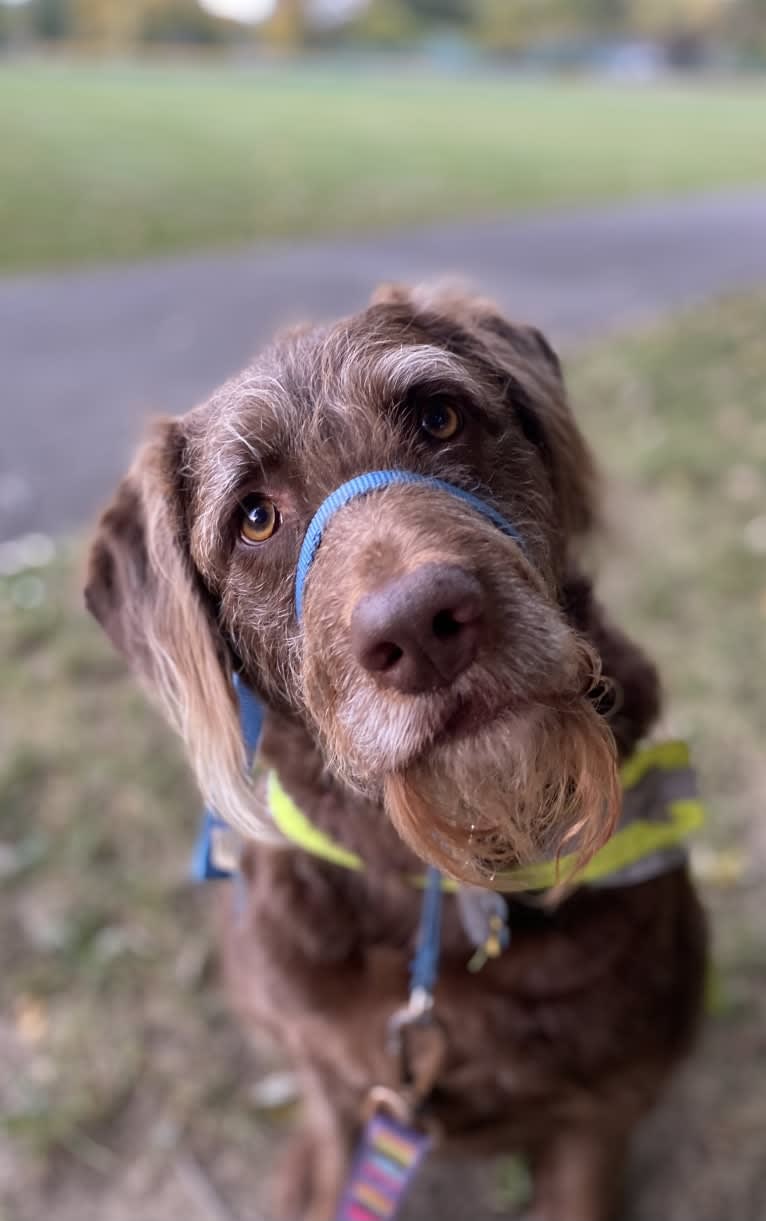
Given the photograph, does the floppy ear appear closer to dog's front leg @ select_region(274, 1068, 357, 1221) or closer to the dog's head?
the dog's head

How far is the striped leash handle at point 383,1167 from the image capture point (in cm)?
214

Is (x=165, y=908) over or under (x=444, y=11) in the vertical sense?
under

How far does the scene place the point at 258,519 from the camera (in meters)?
1.86

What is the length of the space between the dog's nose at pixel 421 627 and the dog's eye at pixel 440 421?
51 cm

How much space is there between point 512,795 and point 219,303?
26.3ft

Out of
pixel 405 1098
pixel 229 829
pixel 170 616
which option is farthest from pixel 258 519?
pixel 405 1098

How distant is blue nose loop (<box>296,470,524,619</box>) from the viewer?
5.60 feet

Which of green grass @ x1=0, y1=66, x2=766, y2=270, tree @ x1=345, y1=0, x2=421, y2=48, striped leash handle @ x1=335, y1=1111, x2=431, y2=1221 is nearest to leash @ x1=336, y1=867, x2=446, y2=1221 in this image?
striped leash handle @ x1=335, y1=1111, x2=431, y2=1221

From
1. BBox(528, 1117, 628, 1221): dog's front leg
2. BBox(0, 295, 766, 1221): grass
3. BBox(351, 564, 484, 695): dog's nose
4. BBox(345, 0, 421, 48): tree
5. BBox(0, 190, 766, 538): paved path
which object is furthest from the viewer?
BBox(345, 0, 421, 48): tree

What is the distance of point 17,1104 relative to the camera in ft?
9.03

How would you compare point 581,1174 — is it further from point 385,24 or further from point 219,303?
point 385,24

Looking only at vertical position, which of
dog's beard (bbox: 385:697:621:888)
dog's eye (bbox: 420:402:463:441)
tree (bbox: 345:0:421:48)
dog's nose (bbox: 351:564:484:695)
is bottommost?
dog's beard (bbox: 385:697:621:888)

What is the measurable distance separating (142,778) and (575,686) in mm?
2436

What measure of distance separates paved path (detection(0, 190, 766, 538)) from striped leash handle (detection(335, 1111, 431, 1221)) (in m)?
3.93
